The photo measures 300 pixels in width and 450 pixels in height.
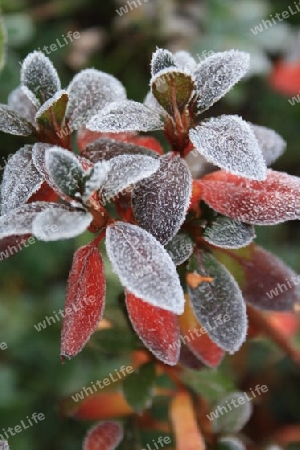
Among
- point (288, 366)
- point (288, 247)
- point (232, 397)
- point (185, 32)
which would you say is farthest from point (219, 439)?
point (185, 32)

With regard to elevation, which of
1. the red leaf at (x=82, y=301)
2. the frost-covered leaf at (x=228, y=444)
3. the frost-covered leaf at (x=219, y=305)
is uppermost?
the red leaf at (x=82, y=301)

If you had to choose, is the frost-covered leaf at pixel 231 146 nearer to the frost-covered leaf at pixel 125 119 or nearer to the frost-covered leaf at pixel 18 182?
the frost-covered leaf at pixel 125 119

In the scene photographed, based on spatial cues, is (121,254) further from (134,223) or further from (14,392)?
→ (14,392)

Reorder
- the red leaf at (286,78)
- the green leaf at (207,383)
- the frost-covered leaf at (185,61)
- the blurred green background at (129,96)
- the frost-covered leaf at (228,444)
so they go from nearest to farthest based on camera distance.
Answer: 1. the frost-covered leaf at (185,61)
2. the frost-covered leaf at (228,444)
3. the green leaf at (207,383)
4. the blurred green background at (129,96)
5. the red leaf at (286,78)

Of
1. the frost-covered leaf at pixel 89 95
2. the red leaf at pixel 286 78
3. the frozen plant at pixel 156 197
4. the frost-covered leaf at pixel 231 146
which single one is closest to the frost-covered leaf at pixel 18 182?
the frozen plant at pixel 156 197

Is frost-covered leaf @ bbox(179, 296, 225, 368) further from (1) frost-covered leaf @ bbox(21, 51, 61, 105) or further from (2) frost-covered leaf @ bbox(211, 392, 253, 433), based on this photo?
(1) frost-covered leaf @ bbox(21, 51, 61, 105)

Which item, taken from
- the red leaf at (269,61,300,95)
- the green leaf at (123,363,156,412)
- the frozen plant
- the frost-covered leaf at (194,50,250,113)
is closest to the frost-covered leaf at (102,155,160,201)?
the frozen plant
